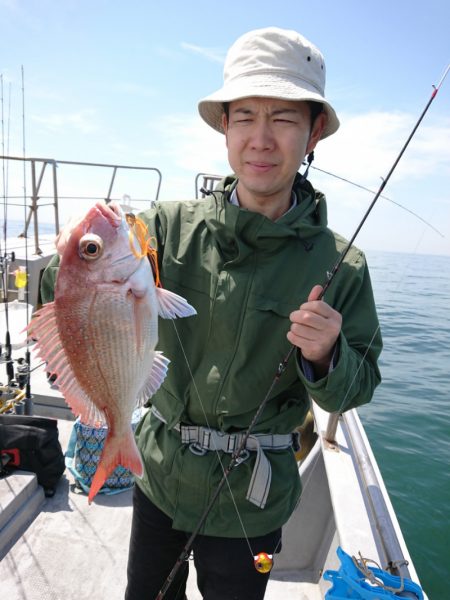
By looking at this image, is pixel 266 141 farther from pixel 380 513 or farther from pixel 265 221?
pixel 380 513

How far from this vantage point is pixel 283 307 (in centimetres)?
165

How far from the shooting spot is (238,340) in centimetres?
164

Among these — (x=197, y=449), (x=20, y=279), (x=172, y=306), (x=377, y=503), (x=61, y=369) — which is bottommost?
(x=20, y=279)

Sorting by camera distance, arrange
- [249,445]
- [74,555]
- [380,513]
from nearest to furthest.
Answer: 1. [249,445]
2. [380,513]
3. [74,555]

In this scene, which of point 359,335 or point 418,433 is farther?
point 418,433

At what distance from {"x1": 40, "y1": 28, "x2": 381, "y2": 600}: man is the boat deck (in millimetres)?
1428

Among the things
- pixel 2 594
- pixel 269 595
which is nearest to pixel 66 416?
pixel 2 594

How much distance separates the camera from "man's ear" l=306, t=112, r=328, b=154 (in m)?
1.74

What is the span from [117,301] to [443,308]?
19974 mm

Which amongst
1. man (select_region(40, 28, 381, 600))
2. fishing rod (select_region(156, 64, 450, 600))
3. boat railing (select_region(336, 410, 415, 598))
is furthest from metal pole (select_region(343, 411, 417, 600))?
fishing rod (select_region(156, 64, 450, 600))

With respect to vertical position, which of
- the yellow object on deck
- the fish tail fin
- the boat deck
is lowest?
the boat deck

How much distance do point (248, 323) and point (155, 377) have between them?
398 millimetres

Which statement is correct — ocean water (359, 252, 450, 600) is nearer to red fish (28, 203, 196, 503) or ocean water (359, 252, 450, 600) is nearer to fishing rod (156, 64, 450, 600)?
fishing rod (156, 64, 450, 600)

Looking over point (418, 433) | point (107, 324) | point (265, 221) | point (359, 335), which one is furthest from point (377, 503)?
point (418, 433)
